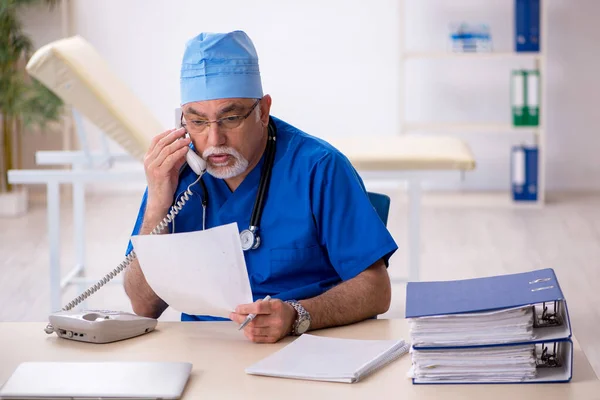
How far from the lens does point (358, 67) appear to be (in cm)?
609

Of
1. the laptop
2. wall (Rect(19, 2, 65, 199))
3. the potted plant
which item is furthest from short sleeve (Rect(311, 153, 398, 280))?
wall (Rect(19, 2, 65, 199))

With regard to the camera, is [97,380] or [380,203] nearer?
[97,380]

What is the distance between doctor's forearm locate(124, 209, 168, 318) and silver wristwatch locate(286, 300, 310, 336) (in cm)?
36

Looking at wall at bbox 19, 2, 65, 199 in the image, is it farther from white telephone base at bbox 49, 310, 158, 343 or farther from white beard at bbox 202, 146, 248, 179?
white telephone base at bbox 49, 310, 158, 343

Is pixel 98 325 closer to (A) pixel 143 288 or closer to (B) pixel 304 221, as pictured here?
(A) pixel 143 288

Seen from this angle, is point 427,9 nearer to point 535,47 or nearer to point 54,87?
point 535,47

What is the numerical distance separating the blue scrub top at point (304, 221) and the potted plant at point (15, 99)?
146 inches

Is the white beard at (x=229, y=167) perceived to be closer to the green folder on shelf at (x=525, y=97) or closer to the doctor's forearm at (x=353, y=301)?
the doctor's forearm at (x=353, y=301)

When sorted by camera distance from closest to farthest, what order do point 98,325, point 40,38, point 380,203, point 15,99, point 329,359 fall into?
point 329,359 → point 98,325 → point 380,203 → point 15,99 → point 40,38

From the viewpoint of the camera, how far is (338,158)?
197 centimetres

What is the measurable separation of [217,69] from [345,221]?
1.29ft

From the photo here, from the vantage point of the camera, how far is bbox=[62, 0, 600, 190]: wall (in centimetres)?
603

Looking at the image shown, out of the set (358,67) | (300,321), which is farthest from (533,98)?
(300,321)

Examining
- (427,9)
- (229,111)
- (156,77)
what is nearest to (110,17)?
(156,77)
